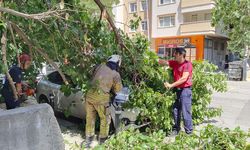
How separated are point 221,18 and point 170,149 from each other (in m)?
14.0

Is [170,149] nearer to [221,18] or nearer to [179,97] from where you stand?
[179,97]

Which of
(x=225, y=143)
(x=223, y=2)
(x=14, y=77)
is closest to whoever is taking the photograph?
(x=225, y=143)

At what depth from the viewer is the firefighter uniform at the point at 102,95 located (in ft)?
18.5

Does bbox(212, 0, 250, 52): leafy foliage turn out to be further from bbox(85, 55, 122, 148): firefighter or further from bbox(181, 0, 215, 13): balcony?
bbox(181, 0, 215, 13): balcony

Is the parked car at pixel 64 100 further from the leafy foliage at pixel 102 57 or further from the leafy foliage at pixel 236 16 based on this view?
the leafy foliage at pixel 236 16

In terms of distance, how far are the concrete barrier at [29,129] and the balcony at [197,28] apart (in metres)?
29.0

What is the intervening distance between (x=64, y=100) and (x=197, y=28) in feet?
82.8

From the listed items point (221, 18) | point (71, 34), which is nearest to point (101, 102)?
point (71, 34)

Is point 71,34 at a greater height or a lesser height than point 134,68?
greater

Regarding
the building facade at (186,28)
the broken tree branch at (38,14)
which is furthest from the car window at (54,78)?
the building facade at (186,28)

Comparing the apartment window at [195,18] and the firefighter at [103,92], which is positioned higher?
the apartment window at [195,18]

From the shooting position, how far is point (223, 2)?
46.8 ft

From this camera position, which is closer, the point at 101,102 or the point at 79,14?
the point at 79,14

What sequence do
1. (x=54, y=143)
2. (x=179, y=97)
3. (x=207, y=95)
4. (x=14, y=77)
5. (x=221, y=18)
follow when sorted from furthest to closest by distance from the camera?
(x=221, y=18) → (x=207, y=95) → (x=179, y=97) → (x=14, y=77) → (x=54, y=143)
